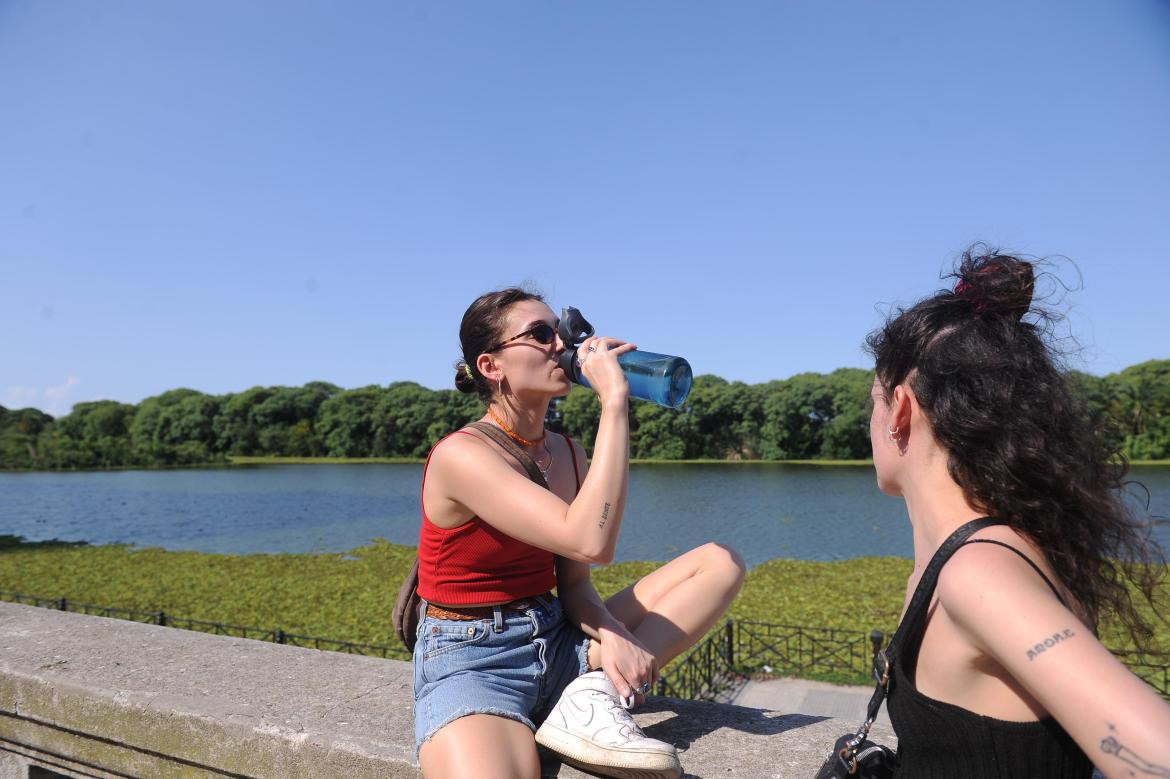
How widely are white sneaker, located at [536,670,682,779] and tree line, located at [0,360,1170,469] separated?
121ft

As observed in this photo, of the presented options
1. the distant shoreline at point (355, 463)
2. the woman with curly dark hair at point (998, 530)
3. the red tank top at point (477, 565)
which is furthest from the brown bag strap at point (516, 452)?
the distant shoreline at point (355, 463)

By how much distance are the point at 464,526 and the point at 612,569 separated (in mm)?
15735

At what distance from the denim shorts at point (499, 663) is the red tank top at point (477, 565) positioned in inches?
2.7

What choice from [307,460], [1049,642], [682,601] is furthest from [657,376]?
[307,460]

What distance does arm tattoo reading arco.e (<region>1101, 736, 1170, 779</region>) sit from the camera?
99cm

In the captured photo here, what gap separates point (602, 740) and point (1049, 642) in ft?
3.95

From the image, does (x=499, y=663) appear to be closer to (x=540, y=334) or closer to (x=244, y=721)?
(x=244, y=721)

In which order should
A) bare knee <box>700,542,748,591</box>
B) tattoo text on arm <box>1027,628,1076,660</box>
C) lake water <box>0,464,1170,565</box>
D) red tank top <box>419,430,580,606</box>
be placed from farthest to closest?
lake water <box>0,464,1170,565</box> < bare knee <box>700,542,748,591</box> < red tank top <box>419,430,580,606</box> < tattoo text on arm <box>1027,628,1076,660</box>

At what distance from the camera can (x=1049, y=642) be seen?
1097mm

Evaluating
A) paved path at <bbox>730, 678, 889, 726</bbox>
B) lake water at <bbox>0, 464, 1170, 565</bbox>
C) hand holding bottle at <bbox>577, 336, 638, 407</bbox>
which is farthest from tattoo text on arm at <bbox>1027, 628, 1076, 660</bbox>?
lake water at <bbox>0, 464, 1170, 565</bbox>

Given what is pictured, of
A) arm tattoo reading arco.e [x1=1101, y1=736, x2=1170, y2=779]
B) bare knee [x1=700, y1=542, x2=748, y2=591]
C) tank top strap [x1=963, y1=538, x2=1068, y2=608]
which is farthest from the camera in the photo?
bare knee [x1=700, y1=542, x2=748, y2=591]

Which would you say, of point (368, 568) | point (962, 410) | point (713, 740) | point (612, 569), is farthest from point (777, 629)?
point (962, 410)

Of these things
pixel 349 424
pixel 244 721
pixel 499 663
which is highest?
pixel 499 663

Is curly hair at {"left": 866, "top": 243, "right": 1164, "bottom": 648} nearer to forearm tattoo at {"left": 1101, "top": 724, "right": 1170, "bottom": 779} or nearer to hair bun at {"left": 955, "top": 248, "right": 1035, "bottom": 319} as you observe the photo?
hair bun at {"left": 955, "top": 248, "right": 1035, "bottom": 319}
